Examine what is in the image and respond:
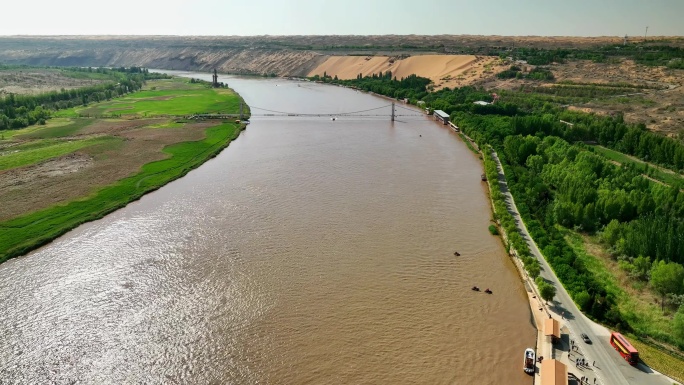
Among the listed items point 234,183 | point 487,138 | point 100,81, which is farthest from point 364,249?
point 100,81

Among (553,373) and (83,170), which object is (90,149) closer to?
(83,170)

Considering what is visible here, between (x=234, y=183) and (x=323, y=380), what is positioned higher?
(x=234, y=183)

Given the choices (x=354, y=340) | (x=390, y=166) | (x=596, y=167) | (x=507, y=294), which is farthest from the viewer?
(x=390, y=166)

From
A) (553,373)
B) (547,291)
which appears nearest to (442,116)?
(547,291)

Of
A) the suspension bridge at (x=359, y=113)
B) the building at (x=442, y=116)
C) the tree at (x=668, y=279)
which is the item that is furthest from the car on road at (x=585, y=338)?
the suspension bridge at (x=359, y=113)

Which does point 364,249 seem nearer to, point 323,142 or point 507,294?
point 507,294
